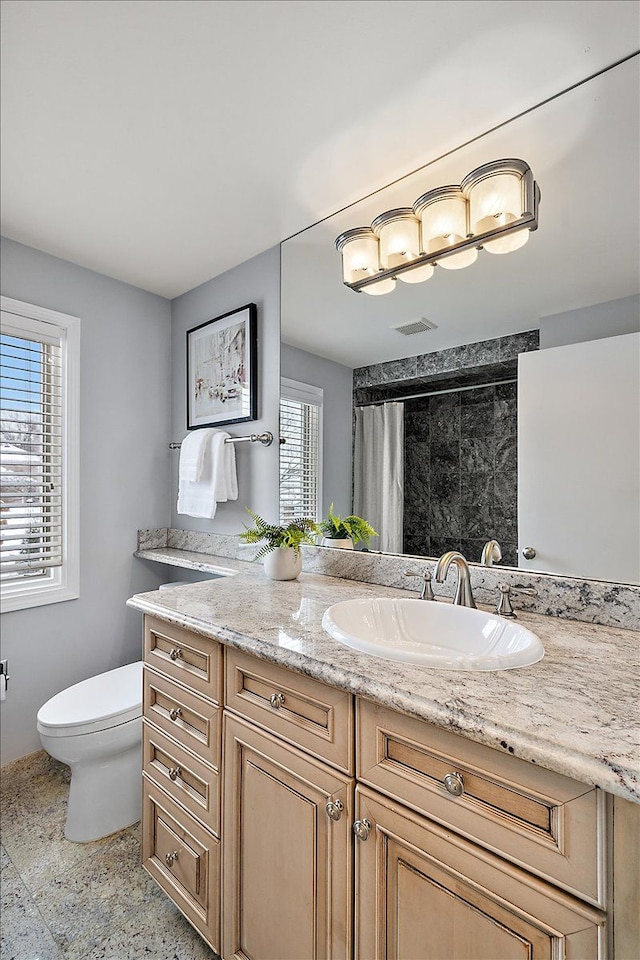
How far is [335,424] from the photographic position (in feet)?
6.11

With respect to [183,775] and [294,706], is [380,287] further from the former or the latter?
[183,775]

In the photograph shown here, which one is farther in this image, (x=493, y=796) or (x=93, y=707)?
(x=93, y=707)

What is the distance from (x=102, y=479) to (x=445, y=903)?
218 cm

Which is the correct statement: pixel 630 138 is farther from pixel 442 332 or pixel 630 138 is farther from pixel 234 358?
pixel 234 358

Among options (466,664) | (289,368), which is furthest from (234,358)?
(466,664)

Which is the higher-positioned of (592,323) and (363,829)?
(592,323)

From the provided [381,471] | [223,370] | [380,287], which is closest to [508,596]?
[381,471]

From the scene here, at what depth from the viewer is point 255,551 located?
2.15 meters

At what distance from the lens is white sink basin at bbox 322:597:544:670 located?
1097mm

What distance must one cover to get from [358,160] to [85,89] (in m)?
0.80

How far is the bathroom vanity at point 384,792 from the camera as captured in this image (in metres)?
0.66

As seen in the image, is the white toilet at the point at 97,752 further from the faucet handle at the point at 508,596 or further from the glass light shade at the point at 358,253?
the glass light shade at the point at 358,253

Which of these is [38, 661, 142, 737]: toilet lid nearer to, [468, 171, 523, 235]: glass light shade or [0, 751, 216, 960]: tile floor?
[0, 751, 216, 960]: tile floor

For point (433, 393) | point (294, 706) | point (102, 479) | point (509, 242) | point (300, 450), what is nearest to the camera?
point (294, 706)
